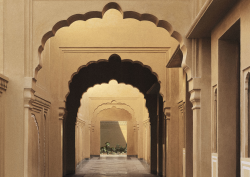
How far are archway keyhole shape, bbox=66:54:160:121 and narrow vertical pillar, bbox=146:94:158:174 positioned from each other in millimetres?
496

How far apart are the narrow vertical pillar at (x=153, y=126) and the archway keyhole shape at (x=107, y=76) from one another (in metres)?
0.50

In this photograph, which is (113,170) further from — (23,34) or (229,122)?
(229,122)

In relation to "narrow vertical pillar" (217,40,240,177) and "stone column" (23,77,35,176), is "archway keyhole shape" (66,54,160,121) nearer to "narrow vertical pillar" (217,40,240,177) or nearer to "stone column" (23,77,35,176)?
"stone column" (23,77,35,176)

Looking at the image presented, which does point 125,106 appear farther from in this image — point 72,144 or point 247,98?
point 247,98

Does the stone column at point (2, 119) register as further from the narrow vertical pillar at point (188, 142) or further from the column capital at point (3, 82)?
the narrow vertical pillar at point (188, 142)

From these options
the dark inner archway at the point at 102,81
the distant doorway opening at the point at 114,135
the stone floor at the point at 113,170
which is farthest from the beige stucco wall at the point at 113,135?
the dark inner archway at the point at 102,81

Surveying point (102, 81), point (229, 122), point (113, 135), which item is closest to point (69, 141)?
point (102, 81)

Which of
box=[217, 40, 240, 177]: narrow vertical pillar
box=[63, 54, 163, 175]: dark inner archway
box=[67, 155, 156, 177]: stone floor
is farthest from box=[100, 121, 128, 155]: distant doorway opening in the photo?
box=[217, 40, 240, 177]: narrow vertical pillar

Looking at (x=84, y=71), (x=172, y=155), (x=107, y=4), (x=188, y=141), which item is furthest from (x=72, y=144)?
(x=107, y=4)

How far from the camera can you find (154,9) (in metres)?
6.40

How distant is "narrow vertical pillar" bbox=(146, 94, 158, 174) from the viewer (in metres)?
14.8

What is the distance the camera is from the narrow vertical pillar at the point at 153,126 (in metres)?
14.8

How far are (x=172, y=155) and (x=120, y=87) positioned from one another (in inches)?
474

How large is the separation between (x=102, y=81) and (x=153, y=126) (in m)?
2.67
